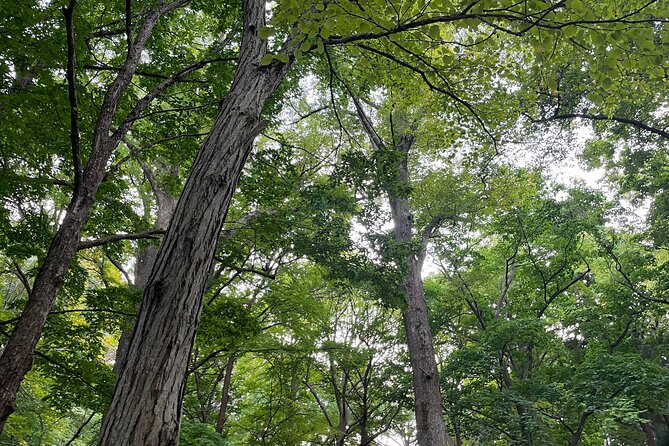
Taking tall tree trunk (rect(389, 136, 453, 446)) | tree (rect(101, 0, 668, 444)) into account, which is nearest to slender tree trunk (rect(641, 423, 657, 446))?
tall tree trunk (rect(389, 136, 453, 446))

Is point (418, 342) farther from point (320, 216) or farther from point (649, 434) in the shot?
point (649, 434)

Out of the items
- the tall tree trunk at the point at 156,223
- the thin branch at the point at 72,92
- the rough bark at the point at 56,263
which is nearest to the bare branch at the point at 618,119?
the tall tree trunk at the point at 156,223

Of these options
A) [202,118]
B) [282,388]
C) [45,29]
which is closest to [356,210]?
[202,118]

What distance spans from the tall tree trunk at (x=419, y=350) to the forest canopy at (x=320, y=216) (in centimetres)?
5

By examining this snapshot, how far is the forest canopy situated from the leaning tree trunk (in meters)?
0.01

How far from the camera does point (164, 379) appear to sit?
6.24 feet

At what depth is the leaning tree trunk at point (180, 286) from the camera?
1.80 meters

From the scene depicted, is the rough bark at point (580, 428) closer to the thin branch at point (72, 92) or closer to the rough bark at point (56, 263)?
the rough bark at point (56, 263)

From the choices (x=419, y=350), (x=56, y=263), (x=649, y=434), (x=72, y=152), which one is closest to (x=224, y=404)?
(x=419, y=350)

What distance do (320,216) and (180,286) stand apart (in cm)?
505

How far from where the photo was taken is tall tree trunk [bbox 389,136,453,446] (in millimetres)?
7566

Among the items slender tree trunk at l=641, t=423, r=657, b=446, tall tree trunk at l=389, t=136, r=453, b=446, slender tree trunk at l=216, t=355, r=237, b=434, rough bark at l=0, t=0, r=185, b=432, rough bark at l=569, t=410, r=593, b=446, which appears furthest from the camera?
slender tree trunk at l=641, t=423, r=657, b=446

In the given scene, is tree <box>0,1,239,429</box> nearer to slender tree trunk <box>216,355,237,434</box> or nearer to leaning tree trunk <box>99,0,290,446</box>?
leaning tree trunk <box>99,0,290,446</box>

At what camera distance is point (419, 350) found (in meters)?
8.35
